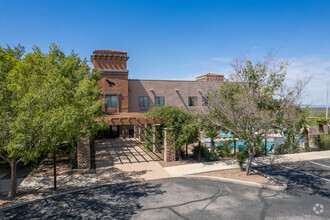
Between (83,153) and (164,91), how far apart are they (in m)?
21.4

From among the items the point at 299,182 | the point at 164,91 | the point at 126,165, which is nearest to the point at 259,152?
the point at 299,182

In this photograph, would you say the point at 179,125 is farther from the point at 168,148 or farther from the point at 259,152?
the point at 259,152

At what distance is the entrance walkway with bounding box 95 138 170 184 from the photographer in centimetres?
1382

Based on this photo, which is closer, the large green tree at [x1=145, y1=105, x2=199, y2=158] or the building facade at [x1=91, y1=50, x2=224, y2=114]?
the large green tree at [x1=145, y1=105, x2=199, y2=158]

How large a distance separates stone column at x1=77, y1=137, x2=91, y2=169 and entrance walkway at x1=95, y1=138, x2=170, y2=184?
36.1 inches

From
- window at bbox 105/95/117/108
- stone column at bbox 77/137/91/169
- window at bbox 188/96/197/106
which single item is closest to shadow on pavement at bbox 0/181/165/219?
stone column at bbox 77/137/91/169

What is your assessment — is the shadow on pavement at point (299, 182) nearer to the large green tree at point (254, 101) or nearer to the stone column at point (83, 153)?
the large green tree at point (254, 101)

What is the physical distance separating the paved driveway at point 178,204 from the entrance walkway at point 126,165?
156 centimetres

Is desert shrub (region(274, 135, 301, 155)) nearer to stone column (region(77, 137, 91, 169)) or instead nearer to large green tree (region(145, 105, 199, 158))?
large green tree (region(145, 105, 199, 158))

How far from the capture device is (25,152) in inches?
362

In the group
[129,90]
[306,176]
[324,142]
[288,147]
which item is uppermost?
[129,90]

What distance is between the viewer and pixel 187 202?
10000 millimetres

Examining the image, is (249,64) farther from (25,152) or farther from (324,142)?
(324,142)

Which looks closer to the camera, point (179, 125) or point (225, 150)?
point (179, 125)
